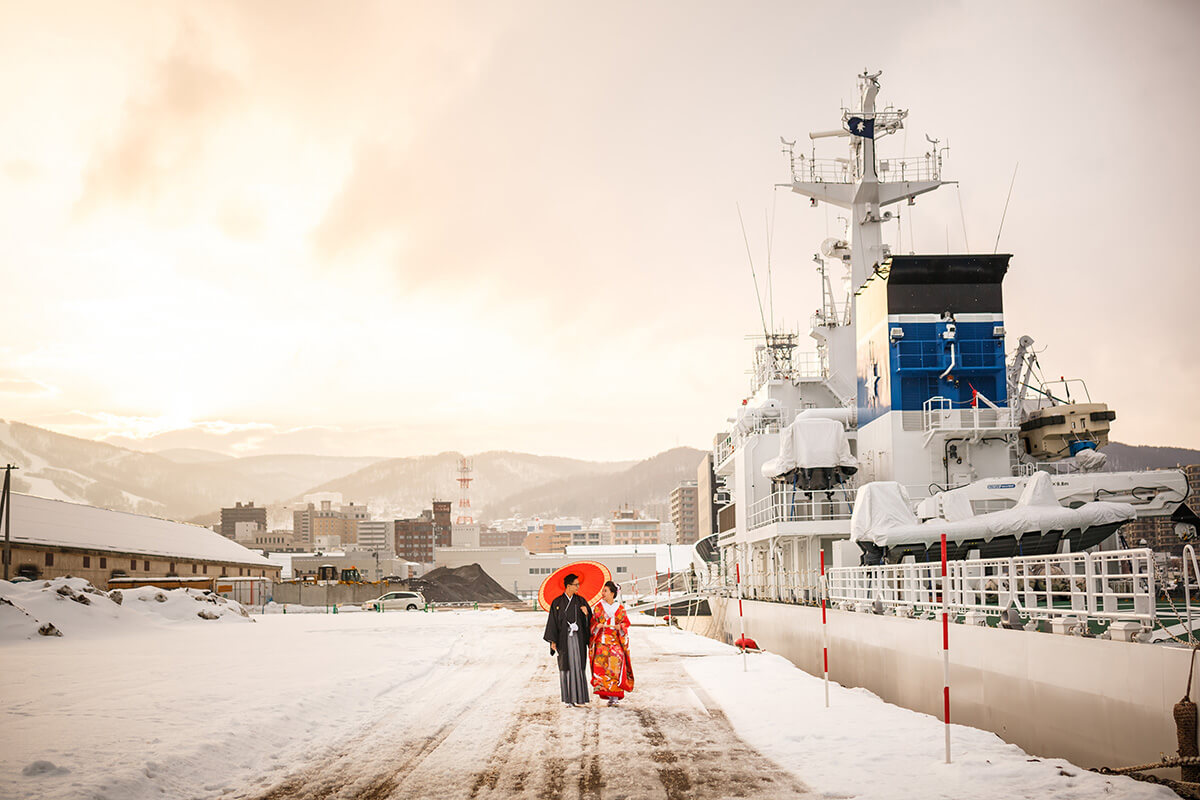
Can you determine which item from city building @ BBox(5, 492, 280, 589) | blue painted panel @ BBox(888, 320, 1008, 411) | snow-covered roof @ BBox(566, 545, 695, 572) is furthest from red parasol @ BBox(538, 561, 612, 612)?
snow-covered roof @ BBox(566, 545, 695, 572)

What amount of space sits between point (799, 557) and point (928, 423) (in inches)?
310

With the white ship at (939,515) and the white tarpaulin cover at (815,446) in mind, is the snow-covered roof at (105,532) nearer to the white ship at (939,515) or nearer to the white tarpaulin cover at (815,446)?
the white ship at (939,515)

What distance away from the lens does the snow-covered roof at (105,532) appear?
5166 centimetres

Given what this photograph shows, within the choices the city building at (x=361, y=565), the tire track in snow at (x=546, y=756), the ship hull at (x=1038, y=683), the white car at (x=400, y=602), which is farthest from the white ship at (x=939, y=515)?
the city building at (x=361, y=565)

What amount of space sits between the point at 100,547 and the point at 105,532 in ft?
14.1

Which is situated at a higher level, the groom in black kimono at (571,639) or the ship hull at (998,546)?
the ship hull at (998,546)

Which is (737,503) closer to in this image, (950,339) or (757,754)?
(950,339)

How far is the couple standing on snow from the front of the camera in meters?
13.0

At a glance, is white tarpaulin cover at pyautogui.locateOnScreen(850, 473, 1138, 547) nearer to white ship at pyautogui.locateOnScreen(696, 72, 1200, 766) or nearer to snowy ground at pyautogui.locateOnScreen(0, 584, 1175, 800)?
white ship at pyautogui.locateOnScreen(696, 72, 1200, 766)

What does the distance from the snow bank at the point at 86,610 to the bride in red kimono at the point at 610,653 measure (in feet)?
66.5

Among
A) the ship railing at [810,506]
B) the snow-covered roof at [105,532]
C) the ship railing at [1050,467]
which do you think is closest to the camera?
the ship railing at [1050,467]

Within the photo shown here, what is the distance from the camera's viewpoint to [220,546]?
78000 millimetres

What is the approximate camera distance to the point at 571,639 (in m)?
13.0

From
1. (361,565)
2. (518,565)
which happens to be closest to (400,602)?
(518,565)
